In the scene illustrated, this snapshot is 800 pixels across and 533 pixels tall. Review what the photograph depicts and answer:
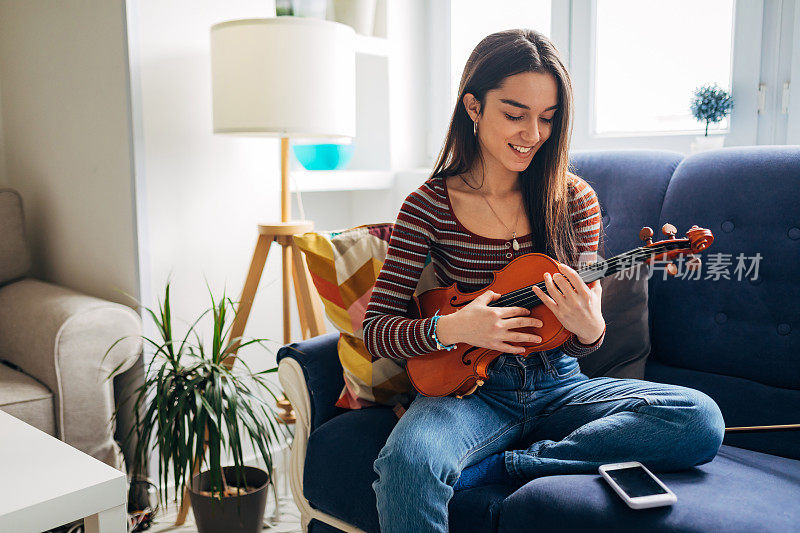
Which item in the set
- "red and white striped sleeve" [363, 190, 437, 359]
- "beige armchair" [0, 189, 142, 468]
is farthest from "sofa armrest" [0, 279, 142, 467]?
"red and white striped sleeve" [363, 190, 437, 359]

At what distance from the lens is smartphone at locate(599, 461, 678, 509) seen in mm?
1098

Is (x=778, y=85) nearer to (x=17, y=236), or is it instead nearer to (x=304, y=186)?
(x=304, y=186)

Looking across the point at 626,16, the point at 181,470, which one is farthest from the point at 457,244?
the point at 626,16

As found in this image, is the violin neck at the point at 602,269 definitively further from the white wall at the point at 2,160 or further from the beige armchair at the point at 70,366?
the white wall at the point at 2,160

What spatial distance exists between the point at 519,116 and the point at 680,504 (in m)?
0.74

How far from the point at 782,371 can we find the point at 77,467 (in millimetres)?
1386

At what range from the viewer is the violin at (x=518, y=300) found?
123 cm

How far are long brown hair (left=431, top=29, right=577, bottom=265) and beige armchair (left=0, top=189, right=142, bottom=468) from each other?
42.4 inches

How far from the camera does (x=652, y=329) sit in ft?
5.57

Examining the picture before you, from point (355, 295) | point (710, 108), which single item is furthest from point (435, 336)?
point (710, 108)

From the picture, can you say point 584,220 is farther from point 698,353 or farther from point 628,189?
point 698,353

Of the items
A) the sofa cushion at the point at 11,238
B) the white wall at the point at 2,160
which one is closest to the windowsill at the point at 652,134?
the sofa cushion at the point at 11,238

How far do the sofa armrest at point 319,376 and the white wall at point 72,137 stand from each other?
74cm

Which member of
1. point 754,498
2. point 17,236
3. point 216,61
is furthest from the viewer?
point 17,236
